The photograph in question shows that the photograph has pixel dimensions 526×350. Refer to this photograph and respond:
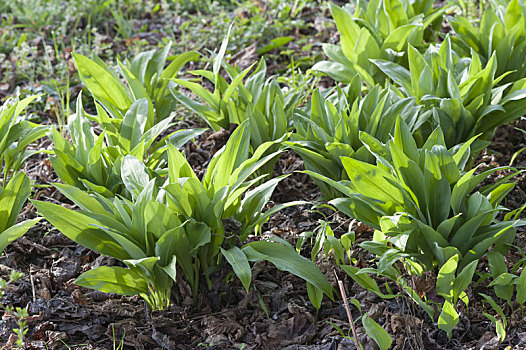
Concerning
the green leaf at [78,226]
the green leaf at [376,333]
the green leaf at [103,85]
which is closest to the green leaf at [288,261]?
the green leaf at [376,333]

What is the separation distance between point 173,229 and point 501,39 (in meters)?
2.20

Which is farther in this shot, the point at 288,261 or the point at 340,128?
the point at 340,128

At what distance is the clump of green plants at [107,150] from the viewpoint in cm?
260

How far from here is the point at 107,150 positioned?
8.95ft

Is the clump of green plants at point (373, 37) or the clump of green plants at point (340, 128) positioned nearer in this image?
the clump of green plants at point (340, 128)

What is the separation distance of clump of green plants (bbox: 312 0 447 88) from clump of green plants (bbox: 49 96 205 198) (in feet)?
3.24

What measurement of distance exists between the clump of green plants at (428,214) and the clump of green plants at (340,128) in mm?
331

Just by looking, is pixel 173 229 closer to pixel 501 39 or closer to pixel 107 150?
pixel 107 150

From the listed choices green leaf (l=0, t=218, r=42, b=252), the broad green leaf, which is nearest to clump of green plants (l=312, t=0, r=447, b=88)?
the broad green leaf

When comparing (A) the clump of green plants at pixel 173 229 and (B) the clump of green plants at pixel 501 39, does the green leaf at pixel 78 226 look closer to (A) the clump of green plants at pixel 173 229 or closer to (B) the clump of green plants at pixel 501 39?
(A) the clump of green plants at pixel 173 229

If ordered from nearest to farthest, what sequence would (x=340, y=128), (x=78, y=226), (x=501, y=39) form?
1. (x=78, y=226)
2. (x=340, y=128)
3. (x=501, y=39)

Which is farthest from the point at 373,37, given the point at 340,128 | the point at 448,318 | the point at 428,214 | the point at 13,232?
the point at 13,232

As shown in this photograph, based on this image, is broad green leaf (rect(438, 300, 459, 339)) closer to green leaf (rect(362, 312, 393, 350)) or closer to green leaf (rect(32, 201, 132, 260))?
green leaf (rect(362, 312, 393, 350))

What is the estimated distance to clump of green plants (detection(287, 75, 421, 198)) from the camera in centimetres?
260
